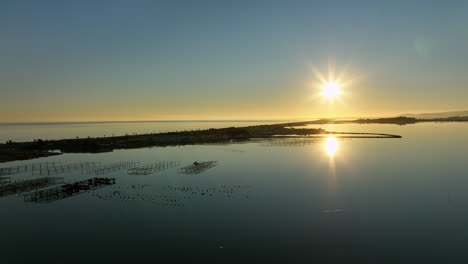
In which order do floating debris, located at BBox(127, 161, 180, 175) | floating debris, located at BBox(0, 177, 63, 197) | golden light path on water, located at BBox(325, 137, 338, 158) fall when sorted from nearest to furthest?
1. floating debris, located at BBox(0, 177, 63, 197)
2. floating debris, located at BBox(127, 161, 180, 175)
3. golden light path on water, located at BBox(325, 137, 338, 158)

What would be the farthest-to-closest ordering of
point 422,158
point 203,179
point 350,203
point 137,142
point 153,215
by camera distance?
point 137,142, point 422,158, point 203,179, point 350,203, point 153,215

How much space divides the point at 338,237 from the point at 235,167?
36402 millimetres

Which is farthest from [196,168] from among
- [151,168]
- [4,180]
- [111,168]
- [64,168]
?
[4,180]

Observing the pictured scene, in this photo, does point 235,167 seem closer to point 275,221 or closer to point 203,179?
point 203,179

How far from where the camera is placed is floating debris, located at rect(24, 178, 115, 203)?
130 feet

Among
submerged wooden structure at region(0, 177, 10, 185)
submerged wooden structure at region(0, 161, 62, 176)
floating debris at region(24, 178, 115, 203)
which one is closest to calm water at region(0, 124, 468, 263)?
submerged wooden structure at region(0, 177, 10, 185)

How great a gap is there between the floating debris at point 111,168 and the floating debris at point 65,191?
8863mm

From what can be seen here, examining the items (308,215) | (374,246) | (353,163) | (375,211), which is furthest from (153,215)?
(353,163)

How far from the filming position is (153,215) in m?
33.3

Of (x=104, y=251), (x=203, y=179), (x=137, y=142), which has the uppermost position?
(x=137, y=142)

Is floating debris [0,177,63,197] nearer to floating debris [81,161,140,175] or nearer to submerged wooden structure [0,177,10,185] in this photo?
submerged wooden structure [0,177,10,185]

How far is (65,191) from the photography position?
42625 mm

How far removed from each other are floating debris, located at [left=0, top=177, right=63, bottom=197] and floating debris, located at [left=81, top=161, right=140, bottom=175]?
23.9ft

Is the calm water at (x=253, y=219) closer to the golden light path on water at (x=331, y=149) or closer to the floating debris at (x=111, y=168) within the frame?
the floating debris at (x=111, y=168)
